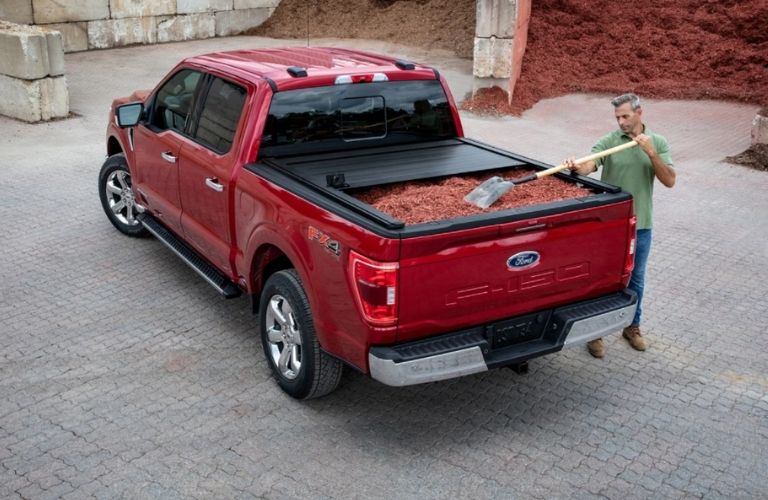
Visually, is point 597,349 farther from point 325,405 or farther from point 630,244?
point 325,405

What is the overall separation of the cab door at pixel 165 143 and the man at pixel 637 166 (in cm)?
308

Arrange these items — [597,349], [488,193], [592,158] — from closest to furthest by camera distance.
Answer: [488,193] → [592,158] → [597,349]

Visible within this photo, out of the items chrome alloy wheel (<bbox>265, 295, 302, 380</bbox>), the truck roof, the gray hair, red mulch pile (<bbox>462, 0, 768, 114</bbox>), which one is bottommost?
chrome alloy wheel (<bbox>265, 295, 302, 380</bbox>)

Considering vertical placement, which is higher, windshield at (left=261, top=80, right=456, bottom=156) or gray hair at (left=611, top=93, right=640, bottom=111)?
gray hair at (left=611, top=93, right=640, bottom=111)

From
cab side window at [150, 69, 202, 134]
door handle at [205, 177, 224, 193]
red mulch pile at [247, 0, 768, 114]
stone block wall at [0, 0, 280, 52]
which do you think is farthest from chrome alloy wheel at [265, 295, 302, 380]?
stone block wall at [0, 0, 280, 52]

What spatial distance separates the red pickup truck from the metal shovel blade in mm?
268

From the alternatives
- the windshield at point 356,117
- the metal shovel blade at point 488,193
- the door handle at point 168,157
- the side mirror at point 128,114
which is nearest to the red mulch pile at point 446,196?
the metal shovel blade at point 488,193

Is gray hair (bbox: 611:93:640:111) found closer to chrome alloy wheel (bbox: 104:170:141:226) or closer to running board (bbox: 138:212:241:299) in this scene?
running board (bbox: 138:212:241:299)

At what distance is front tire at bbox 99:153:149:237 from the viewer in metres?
8.27

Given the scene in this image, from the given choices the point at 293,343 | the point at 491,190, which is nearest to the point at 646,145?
the point at 491,190

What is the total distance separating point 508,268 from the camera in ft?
16.0

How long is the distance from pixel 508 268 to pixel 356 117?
2.08 m

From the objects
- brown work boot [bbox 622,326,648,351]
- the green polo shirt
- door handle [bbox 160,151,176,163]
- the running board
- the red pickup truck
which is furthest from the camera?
door handle [bbox 160,151,176,163]

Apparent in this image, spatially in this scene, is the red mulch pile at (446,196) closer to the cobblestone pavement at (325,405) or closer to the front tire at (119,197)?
the cobblestone pavement at (325,405)
